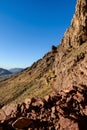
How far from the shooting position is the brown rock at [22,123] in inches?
840

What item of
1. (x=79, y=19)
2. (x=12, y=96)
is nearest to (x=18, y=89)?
(x=12, y=96)

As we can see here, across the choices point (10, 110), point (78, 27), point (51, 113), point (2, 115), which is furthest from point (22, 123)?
point (78, 27)

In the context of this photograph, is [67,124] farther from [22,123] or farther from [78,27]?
[78,27]

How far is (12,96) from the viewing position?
150m

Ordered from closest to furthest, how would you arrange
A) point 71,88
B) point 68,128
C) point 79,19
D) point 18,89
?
point 68,128 < point 71,88 < point 79,19 < point 18,89

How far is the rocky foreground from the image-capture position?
2092 cm

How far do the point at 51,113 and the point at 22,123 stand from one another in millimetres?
2526

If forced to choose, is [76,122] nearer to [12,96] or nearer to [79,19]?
[79,19]

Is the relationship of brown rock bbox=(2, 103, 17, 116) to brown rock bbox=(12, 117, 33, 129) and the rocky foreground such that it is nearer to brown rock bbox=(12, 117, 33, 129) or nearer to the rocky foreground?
the rocky foreground

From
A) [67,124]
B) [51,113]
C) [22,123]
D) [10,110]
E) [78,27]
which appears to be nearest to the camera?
[67,124]

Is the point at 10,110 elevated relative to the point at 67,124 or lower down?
elevated

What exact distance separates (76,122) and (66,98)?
155 inches

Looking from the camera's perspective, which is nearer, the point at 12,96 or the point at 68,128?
the point at 68,128

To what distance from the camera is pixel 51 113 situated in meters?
22.1
